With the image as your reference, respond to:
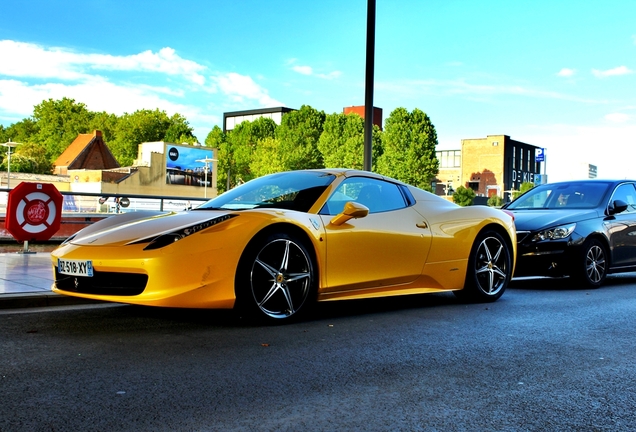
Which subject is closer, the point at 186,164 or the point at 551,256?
the point at 551,256

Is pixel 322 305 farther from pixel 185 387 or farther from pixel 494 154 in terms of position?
pixel 494 154

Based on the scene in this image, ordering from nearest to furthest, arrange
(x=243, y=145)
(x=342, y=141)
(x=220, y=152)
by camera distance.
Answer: (x=342, y=141), (x=243, y=145), (x=220, y=152)

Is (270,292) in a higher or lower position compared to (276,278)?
lower

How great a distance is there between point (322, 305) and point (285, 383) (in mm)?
3125

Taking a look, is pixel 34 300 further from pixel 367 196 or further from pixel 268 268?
pixel 367 196

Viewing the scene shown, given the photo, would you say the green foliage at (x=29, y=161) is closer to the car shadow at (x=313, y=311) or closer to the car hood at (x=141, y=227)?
the car shadow at (x=313, y=311)

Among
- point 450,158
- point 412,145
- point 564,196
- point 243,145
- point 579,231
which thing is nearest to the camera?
point 579,231

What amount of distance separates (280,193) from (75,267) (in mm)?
1827

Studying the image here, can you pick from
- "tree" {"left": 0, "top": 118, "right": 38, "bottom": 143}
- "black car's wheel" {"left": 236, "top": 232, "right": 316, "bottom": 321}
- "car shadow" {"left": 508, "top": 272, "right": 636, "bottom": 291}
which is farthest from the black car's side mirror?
"tree" {"left": 0, "top": 118, "right": 38, "bottom": 143}

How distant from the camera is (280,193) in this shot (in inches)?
227

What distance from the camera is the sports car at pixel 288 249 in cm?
477

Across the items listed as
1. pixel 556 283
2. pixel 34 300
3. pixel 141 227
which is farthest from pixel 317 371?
pixel 556 283

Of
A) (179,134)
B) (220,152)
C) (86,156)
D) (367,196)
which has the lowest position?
(367,196)

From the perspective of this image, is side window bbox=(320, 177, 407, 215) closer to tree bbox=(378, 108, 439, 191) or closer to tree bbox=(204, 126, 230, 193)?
tree bbox=(378, 108, 439, 191)
